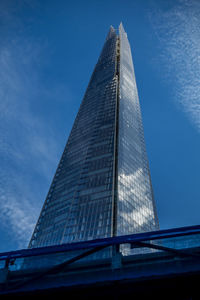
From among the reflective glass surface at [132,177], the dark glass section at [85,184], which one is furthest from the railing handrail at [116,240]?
the reflective glass surface at [132,177]

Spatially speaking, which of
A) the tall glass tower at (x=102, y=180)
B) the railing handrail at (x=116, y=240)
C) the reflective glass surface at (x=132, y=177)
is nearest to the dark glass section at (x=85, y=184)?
the tall glass tower at (x=102, y=180)

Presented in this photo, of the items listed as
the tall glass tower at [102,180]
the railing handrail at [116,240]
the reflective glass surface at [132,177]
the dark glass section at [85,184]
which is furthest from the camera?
the reflective glass surface at [132,177]

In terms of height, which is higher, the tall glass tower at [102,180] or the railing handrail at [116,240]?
the tall glass tower at [102,180]

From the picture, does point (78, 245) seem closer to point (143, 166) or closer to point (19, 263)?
point (19, 263)

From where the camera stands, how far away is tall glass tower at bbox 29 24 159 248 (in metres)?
89.6

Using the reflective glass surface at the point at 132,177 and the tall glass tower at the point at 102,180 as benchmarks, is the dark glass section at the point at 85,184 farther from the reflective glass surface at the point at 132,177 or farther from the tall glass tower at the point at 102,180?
the reflective glass surface at the point at 132,177

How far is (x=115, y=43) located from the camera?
7613 inches

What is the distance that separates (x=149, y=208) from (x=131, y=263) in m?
91.5

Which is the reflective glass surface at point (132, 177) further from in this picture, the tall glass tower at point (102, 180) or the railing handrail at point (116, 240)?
the railing handrail at point (116, 240)

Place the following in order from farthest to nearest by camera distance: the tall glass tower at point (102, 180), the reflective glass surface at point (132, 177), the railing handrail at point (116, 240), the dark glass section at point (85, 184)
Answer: the reflective glass surface at point (132, 177) < the tall glass tower at point (102, 180) < the dark glass section at point (85, 184) < the railing handrail at point (116, 240)

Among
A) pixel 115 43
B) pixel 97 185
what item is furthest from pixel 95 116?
pixel 115 43

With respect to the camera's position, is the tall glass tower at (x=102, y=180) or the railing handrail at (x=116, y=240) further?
the tall glass tower at (x=102, y=180)

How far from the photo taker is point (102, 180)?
4008 inches

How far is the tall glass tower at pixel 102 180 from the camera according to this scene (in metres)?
89.6
